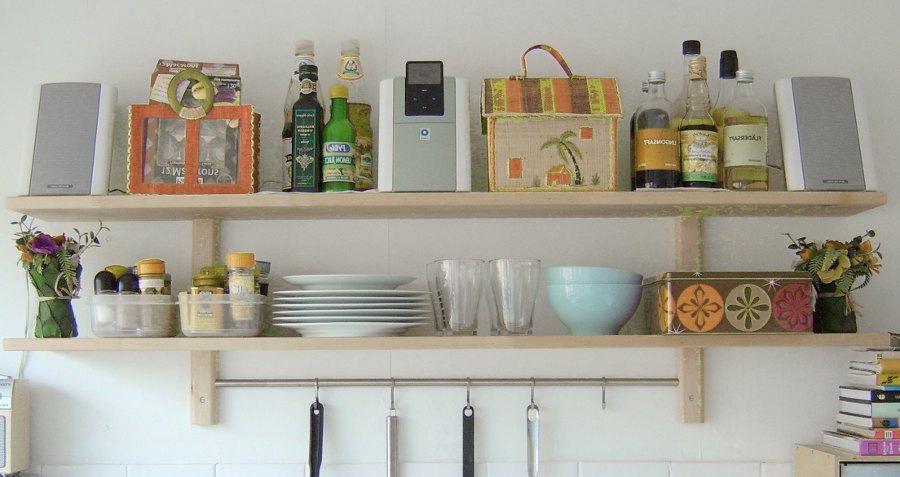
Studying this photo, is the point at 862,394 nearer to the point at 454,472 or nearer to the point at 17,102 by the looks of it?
the point at 454,472

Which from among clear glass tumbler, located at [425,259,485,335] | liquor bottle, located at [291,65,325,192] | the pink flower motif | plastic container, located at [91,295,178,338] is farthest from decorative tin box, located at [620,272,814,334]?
plastic container, located at [91,295,178,338]

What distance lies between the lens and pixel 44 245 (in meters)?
1.92

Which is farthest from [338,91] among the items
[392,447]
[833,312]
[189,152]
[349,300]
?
[833,312]

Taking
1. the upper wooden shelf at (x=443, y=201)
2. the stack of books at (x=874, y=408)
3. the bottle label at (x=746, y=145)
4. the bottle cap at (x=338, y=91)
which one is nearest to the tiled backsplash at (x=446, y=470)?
the stack of books at (x=874, y=408)

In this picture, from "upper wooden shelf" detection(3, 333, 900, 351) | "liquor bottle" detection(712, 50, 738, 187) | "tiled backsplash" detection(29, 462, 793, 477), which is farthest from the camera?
"tiled backsplash" detection(29, 462, 793, 477)

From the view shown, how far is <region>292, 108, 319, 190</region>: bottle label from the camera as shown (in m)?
1.88

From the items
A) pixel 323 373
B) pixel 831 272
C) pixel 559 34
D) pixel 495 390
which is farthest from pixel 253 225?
pixel 831 272

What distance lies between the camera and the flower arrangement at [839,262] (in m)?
1.88

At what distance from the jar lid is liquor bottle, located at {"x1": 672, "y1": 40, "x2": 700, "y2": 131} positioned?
3.63ft

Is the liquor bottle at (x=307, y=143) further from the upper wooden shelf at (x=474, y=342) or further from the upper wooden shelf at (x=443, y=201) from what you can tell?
the upper wooden shelf at (x=474, y=342)

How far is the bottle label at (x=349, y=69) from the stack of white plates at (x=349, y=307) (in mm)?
439

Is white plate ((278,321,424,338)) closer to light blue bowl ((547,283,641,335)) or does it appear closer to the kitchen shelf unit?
the kitchen shelf unit

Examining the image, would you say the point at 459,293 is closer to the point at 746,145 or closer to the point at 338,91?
the point at 338,91

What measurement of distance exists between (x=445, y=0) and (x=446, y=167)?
0.49 metres
